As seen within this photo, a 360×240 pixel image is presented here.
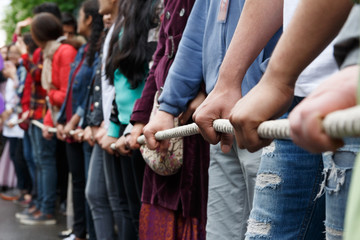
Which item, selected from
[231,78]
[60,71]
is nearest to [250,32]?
[231,78]

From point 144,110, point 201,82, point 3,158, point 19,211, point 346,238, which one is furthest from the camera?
point 3,158

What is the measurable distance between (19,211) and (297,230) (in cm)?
633

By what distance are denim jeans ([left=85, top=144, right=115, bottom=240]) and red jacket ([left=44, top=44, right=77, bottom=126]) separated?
5.28 feet

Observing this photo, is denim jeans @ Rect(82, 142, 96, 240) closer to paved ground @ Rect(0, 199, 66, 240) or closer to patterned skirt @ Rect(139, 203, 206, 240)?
paved ground @ Rect(0, 199, 66, 240)

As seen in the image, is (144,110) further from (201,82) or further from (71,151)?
(71,151)

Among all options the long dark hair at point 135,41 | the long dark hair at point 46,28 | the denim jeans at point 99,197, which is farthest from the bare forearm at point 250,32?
the long dark hair at point 46,28

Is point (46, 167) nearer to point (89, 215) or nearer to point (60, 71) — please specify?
point (60, 71)

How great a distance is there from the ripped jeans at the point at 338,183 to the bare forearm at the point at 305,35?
20cm

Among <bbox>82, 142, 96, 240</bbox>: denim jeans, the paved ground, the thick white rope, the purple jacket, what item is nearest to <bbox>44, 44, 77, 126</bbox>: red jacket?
<bbox>82, 142, 96, 240</bbox>: denim jeans

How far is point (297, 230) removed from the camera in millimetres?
1815

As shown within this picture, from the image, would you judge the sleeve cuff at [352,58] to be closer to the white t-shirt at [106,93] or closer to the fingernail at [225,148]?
the fingernail at [225,148]

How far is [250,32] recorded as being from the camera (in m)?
1.89

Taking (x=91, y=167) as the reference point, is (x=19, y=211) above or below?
below

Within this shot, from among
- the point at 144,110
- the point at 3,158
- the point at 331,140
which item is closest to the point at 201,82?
the point at 144,110
